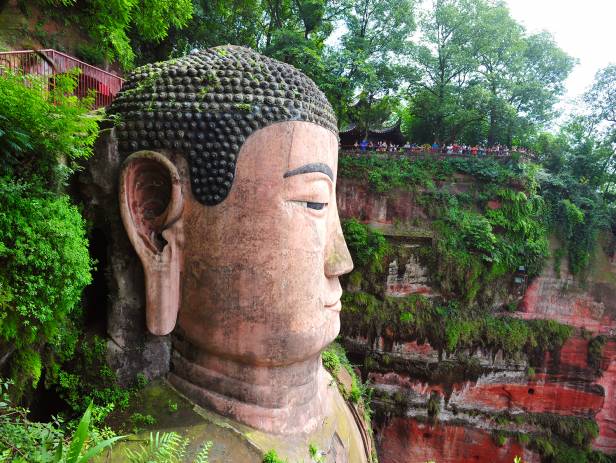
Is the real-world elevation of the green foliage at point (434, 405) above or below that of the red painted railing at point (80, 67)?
below

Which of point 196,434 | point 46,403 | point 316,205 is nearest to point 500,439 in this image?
point 196,434

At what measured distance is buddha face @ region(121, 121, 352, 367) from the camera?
3445 mm

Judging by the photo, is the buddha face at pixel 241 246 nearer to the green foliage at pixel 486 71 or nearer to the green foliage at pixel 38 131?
the green foliage at pixel 38 131

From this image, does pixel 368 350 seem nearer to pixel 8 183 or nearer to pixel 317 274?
pixel 317 274

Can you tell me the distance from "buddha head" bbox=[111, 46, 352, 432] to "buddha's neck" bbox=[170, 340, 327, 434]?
12mm

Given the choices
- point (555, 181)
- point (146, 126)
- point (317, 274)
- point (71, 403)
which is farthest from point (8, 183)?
point (555, 181)

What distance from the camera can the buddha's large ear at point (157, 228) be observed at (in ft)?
11.3

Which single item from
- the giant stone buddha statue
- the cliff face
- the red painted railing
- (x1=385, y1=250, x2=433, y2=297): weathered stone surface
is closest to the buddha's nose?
the giant stone buddha statue

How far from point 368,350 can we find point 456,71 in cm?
1154

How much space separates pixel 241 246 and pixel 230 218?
261 mm

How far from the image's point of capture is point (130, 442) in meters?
3.19

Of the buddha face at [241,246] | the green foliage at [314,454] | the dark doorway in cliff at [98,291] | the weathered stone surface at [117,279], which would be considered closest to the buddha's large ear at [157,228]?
the buddha face at [241,246]

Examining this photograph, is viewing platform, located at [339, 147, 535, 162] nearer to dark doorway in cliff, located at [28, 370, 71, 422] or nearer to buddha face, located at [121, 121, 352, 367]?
buddha face, located at [121, 121, 352, 367]

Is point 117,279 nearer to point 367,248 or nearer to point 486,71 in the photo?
point 367,248
